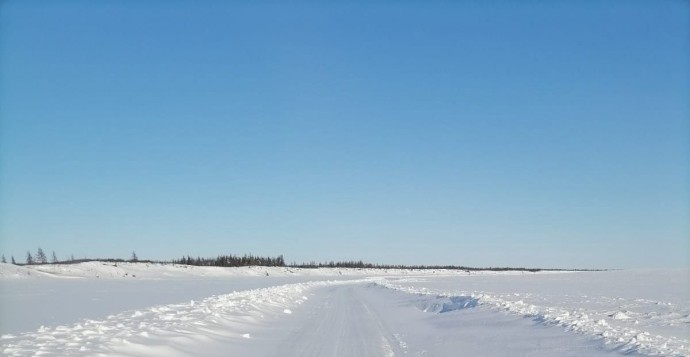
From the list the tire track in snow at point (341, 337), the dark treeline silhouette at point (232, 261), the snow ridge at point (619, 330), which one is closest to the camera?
the snow ridge at point (619, 330)

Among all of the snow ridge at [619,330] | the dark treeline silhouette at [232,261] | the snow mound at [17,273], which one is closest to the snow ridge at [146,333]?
the snow ridge at [619,330]

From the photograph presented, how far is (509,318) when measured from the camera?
1769 cm

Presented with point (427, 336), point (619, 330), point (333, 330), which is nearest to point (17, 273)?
point (333, 330)

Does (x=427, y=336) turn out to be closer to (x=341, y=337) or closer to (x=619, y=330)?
(x=341, y=337)

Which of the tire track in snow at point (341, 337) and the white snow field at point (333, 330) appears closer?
the white snow field at point (333, 330)

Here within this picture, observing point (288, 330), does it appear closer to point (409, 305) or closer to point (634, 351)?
point (634, 351)

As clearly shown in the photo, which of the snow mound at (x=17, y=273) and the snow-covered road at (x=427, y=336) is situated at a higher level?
the snow mound at (x=17, y=273)

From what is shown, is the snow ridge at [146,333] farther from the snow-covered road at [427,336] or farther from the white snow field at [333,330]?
the snow-covered road at [427,336]

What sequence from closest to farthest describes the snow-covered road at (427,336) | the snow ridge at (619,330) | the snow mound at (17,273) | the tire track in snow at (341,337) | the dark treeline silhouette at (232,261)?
the snow ridge at (619,330) < the snow-covered road at (427,336) < the tire track in snow at (341,337) < the snow mound at (17,273) < the dark treeline silhouette at (232,261)

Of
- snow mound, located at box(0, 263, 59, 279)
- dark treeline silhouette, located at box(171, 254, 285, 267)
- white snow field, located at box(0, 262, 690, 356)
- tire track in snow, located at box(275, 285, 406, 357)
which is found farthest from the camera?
dark treeline silhouette, located at box(171, 254, 285, 267)

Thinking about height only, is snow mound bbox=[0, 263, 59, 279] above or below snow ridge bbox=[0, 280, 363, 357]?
above

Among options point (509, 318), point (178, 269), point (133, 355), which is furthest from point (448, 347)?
point (178, 269)

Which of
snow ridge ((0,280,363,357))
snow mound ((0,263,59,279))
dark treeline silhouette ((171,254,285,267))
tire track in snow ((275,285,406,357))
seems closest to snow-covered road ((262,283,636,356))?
tire track in snow ((275,285,406,357))

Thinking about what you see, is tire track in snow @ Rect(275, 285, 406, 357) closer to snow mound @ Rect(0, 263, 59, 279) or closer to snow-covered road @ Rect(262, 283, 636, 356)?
snow-covered road @ Rect(262, 283, 636, 356)
